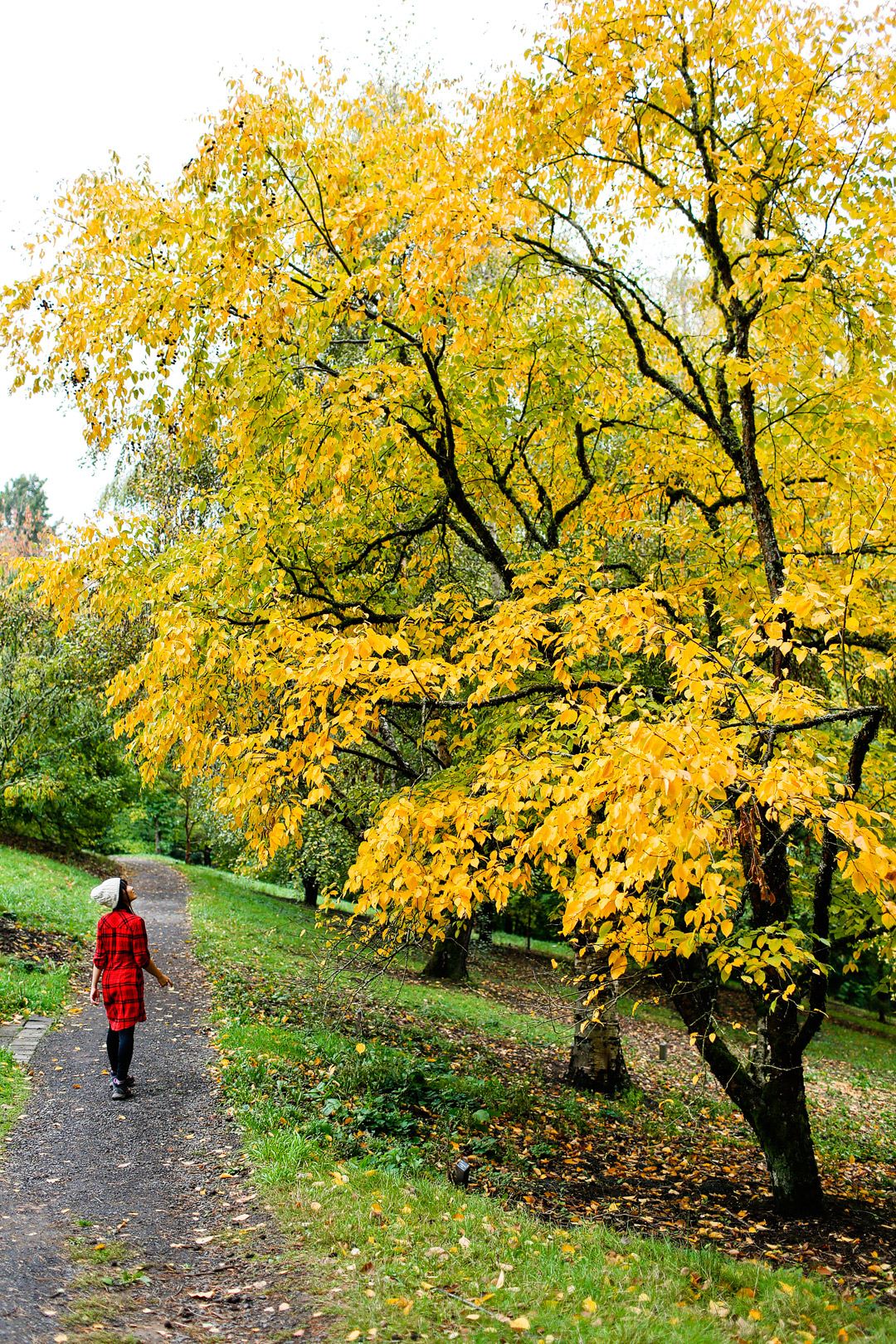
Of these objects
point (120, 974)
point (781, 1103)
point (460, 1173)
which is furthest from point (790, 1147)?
point (120, 974)

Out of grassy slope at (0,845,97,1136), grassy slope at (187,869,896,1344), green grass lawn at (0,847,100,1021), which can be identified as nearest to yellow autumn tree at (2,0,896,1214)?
grassy slope at (187,869,896,1344)

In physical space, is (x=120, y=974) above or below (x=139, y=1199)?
above

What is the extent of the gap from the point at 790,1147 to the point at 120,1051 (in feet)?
16.1

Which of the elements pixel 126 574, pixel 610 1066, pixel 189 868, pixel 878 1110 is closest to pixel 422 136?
pixel 126 574

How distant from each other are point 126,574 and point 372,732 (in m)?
2.61

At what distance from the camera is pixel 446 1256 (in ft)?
13.1

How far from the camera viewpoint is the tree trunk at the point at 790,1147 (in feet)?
19.1

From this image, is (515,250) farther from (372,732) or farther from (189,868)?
(189,868)

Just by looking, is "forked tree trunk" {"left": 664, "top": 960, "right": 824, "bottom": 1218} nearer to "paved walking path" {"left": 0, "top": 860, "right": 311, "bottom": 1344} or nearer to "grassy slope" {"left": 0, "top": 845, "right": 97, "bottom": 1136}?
"paved walking path" {"left": 0, "top": 860, "right": 311, "bottom": 1344}

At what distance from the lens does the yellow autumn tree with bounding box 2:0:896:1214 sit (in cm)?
484

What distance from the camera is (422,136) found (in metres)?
6.14

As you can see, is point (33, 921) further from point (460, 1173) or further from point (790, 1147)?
point (790, 1147)

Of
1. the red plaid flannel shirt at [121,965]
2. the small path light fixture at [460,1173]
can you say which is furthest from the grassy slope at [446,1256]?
the red plaid flannel shirt at [121,965]

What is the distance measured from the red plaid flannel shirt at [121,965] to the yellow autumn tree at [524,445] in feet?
4.33
